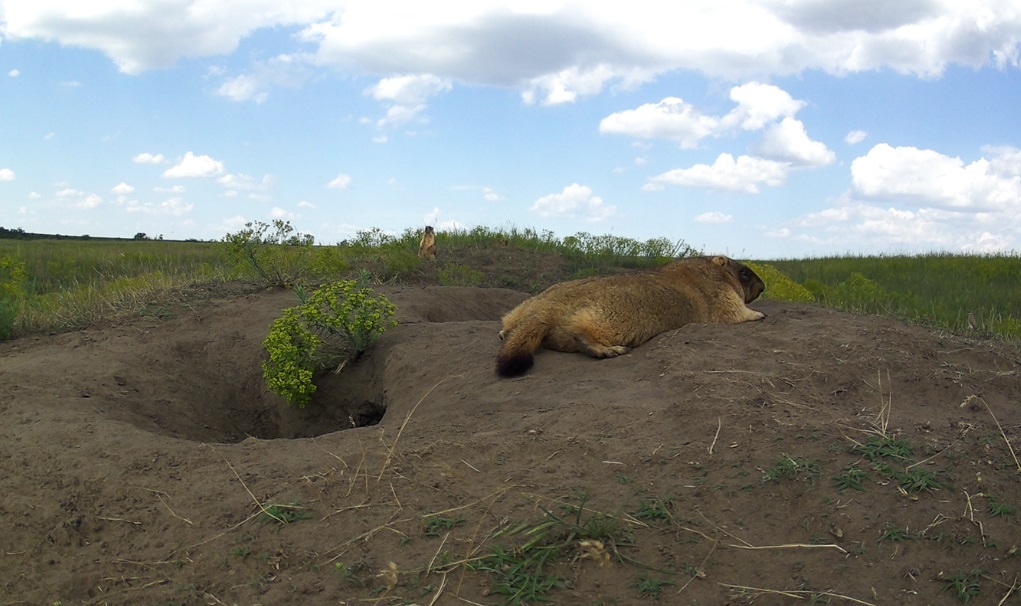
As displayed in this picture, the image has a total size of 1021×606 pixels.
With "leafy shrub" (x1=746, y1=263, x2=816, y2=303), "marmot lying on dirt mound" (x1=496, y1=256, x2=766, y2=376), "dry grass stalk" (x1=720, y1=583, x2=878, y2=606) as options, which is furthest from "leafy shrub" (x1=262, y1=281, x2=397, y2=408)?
"leafy shrub" (x1=746, y1=263, x2=816, y2=303)

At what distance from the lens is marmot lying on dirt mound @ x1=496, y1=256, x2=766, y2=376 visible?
595 cm

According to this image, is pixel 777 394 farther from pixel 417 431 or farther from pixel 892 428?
pixel 417 431

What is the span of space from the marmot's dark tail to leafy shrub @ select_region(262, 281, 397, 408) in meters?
1.28

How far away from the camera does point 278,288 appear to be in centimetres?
916

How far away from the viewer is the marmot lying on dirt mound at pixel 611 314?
5.95 metres

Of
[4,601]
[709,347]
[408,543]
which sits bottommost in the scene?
[4,601]

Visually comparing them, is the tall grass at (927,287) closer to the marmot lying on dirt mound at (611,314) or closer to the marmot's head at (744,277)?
the marmot's head at (744,277)

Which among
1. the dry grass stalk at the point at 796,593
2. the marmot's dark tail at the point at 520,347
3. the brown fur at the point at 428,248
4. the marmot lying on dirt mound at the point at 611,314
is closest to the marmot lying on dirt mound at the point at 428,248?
the brown fur at the point at 428,248

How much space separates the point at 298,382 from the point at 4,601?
308 centimetres

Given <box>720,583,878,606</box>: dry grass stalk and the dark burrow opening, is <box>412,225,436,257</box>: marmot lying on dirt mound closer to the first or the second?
the dark burrow opening

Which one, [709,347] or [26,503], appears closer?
[26,503]

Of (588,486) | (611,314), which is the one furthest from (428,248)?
(588,486)

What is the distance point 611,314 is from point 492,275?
6588 mm

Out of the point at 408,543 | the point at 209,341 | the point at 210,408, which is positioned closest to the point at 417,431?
the point at 408,543
